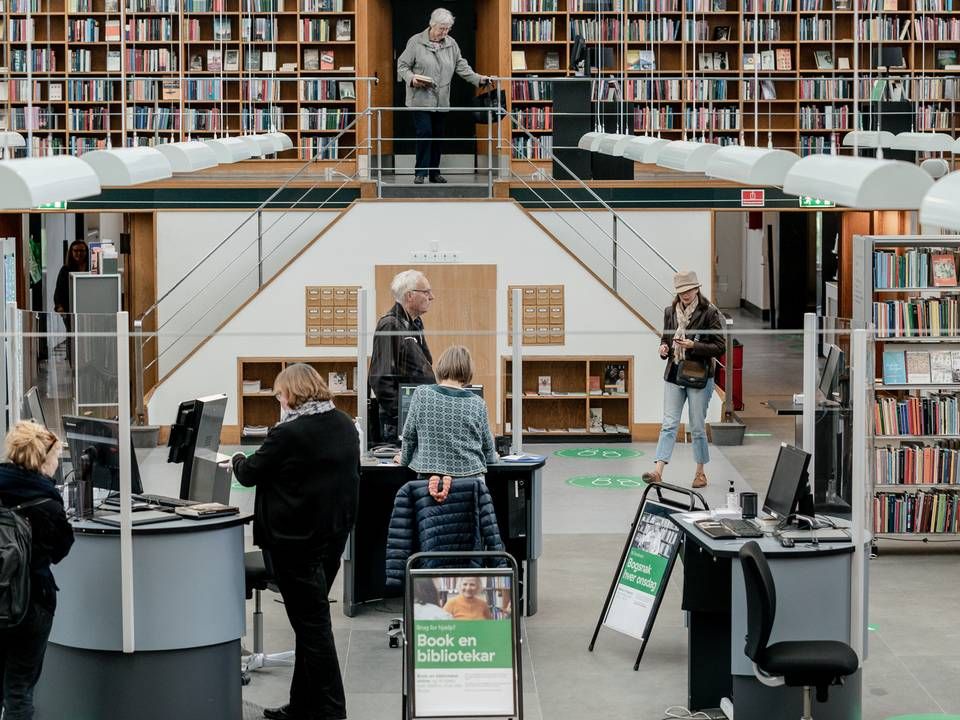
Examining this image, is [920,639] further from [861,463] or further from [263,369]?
[263,369]

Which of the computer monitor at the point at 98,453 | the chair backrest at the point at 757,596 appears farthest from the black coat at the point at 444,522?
the chair backrest at the point at 757,596

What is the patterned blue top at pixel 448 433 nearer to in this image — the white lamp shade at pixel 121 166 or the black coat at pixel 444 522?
A: the black coat at pixel 444 522

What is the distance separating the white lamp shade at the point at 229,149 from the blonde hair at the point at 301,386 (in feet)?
13.7

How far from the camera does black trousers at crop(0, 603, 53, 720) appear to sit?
553 centimetres

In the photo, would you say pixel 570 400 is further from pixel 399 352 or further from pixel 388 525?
pixel 388 525

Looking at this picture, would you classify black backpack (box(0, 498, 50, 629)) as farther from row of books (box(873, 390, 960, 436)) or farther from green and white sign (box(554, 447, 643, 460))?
green and white sign (box(554, 447, 643, 460))

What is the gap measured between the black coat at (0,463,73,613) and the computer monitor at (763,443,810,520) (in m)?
2.86

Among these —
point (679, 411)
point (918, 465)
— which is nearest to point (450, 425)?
point (918, 465)

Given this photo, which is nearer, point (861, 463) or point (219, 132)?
point (861, 463)

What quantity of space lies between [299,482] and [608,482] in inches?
225

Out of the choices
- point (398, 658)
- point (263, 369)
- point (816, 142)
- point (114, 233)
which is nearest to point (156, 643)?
point (398, 658)

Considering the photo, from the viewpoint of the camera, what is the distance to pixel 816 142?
16.7 meters

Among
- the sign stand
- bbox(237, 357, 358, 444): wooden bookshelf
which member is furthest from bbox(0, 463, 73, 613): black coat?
bbox(237, 357, 358, 444): wooden bookshelf

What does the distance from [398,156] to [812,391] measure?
1051 centimetres
